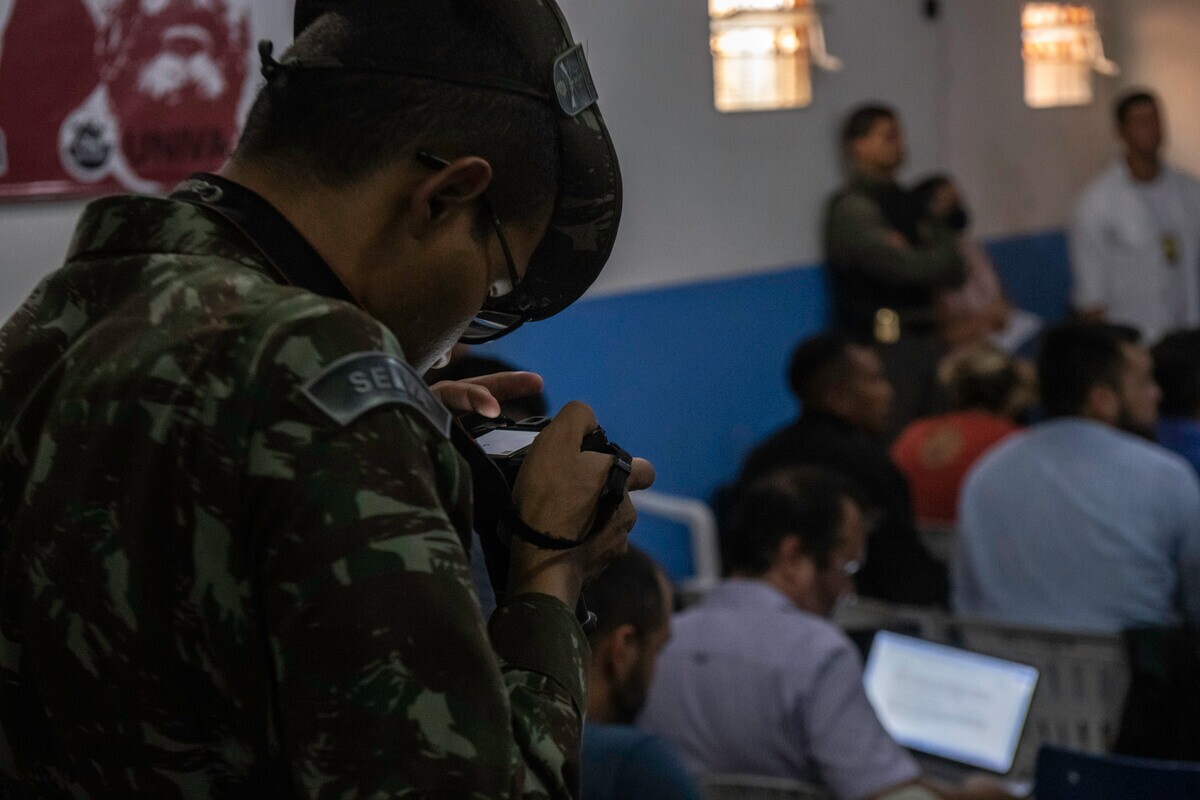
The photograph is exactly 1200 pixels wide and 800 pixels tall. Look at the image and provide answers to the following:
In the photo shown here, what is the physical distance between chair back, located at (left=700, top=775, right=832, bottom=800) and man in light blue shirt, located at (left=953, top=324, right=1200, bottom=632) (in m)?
0.95

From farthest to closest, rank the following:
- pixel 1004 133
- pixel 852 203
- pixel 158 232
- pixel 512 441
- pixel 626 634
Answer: pixel 1004 133, pixel 852 203, pixel 626 634, pixel 512 441, pixel 158 232

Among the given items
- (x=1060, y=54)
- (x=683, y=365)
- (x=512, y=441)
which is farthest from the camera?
(x=1060, y=54)

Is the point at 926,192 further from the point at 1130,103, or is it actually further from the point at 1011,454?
the point at 1011,454

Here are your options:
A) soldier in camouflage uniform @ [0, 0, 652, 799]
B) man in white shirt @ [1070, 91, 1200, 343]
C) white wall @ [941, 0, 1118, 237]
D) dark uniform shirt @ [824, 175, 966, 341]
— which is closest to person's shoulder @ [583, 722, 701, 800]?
soldier in camouflage uniform @ [0, 0, 652, 799]

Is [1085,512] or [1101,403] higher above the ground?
[1101,403]

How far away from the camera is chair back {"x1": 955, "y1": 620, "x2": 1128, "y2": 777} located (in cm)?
299

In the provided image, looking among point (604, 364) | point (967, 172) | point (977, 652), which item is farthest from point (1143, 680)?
point (967, 172)

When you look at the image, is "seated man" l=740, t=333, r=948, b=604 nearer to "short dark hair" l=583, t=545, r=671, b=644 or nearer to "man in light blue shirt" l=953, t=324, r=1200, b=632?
"man in light blue shirt" l=953, t=324, r=1200, b=632

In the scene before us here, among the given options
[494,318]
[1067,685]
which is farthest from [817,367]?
[494,318]

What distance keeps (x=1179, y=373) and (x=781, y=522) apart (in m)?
1.61

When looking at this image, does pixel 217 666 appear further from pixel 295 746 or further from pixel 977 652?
pixel 977 652

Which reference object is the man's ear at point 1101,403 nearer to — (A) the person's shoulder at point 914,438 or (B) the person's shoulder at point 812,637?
(A) the person's shoulder at point 914,438

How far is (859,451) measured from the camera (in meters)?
3.98

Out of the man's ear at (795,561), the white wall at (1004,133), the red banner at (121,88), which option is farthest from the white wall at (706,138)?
the man's ear at (795,561)
